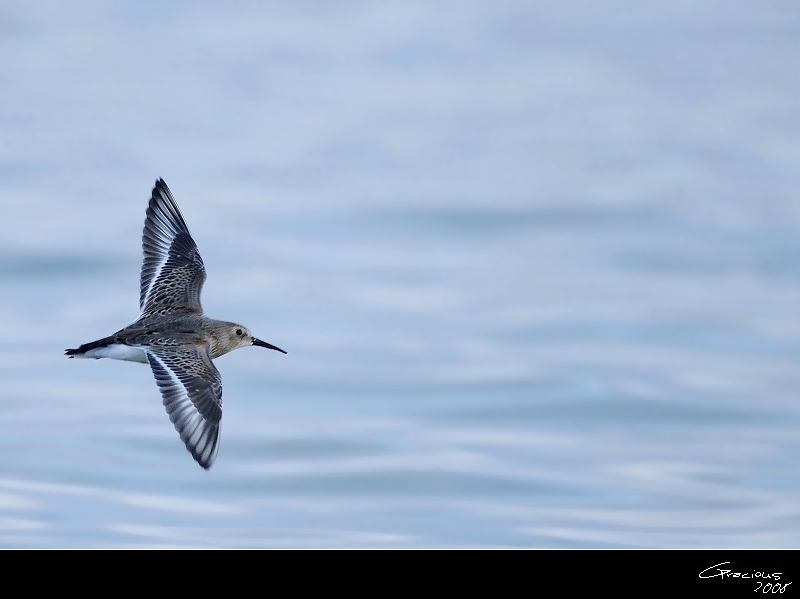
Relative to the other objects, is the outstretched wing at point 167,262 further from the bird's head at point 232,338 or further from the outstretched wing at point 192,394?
the outstretched wing at point 192,394

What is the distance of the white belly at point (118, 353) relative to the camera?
9844mm

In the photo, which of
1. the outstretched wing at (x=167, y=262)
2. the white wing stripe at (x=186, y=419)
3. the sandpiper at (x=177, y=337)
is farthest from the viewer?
the outstretched wing at (x=167, y=262)

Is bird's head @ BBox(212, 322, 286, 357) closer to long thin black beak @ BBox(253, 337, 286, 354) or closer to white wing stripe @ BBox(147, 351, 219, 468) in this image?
long thin black beak @ BBox(253, 337, 286, 354)

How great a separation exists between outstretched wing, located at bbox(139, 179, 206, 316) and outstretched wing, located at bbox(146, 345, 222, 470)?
1.17 metres

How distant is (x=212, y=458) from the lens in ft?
28.6

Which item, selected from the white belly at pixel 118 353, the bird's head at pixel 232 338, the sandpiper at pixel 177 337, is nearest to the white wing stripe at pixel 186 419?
the sandpiper at pixel 177 337

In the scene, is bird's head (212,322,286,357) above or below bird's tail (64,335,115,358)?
above

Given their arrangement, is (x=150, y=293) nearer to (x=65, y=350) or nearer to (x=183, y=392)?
(x=65, y=350)

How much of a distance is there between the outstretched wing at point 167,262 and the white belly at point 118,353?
34.2 inches

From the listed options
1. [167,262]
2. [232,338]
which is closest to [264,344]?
[232,338]

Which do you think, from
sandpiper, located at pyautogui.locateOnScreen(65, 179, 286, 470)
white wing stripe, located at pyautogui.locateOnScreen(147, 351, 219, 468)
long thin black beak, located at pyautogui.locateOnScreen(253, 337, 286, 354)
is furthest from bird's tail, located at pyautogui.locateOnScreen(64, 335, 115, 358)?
long thin black beak, located at pyautogui.locateOnScreen(253, 337, 286, 354)

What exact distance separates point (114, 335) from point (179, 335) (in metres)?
0.56

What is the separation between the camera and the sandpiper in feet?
29.8
